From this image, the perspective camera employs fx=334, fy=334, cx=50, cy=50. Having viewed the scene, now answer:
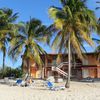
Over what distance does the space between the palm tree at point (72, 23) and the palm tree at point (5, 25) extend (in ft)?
33.5

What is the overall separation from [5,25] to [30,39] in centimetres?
544

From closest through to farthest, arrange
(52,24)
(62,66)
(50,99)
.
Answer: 1. (50,99)
2. (52,24)
3. (62,66)

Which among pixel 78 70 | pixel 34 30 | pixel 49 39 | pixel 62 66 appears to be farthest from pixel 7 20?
pixel 78 70

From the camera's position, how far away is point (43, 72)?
5394 cm

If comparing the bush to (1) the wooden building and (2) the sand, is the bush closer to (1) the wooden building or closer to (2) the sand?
(1) the wooden building

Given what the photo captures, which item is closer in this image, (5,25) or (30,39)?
(30,39)

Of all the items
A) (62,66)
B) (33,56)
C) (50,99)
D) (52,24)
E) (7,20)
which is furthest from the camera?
(62,66)

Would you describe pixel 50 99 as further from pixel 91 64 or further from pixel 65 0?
pixel 91 64

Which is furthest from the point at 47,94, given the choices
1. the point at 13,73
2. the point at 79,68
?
the point at 79,68

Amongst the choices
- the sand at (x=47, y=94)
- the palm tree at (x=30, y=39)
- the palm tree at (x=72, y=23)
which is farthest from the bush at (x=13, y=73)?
the palm tree at (x=72, y=23)

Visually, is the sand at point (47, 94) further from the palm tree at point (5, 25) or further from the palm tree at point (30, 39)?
the palm tree at point (5, 25)

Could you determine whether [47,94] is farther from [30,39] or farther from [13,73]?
[13,73]

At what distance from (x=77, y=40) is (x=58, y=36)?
1.88 metres

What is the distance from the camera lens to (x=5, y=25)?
4109 centimetres
